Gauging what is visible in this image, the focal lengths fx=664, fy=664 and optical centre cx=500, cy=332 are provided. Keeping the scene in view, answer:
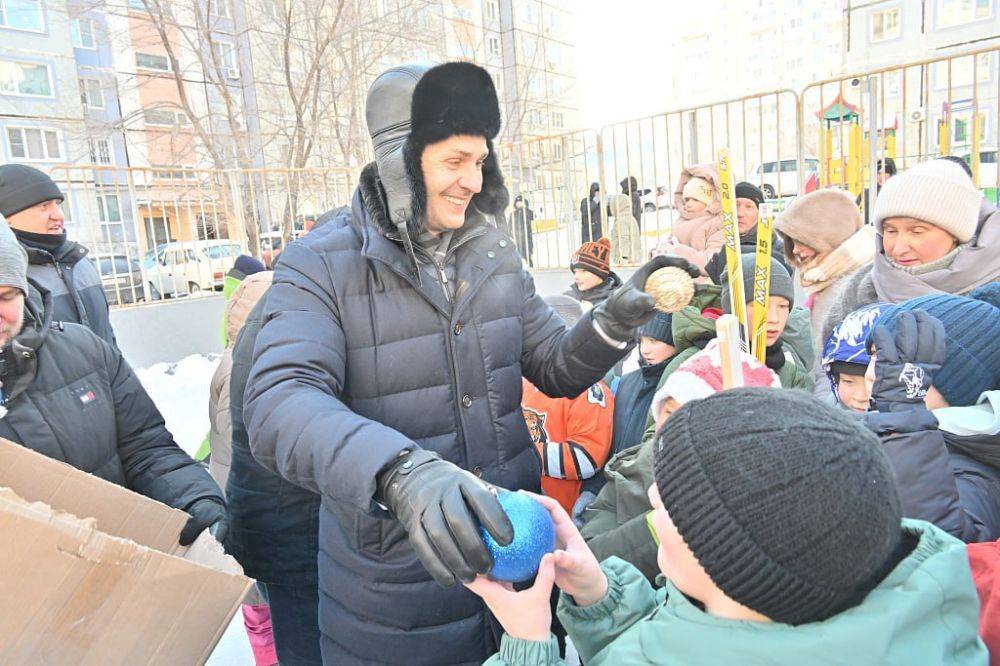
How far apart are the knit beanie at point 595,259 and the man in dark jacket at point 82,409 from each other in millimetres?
2728

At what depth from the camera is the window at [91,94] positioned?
78.3ft

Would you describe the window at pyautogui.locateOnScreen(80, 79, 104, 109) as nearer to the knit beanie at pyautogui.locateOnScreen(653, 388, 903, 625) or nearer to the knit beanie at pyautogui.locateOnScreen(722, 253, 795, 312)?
the knit beanie at pyautogui.locateOnScreen(722, 253, 795, 312)

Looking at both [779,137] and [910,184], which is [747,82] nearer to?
[779,137]

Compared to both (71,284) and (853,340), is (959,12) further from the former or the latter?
(71,284)

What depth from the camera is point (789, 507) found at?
80 cm

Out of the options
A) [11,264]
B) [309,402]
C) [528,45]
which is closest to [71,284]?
[11,264]

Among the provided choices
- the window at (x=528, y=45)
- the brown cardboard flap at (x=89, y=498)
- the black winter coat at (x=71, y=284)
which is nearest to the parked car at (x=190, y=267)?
the black winter coat at (x=71, y=284)

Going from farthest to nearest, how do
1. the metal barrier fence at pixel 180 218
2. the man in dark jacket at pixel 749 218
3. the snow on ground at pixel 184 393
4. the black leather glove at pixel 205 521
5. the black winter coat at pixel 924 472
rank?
the metal barrier fence at pixel 180 218 → the snow on ground at pixel 184 393 → the man in dark jacket at pixel 749 218 → the black leather glove at pixel 205 521 → the black winter coat at pixel 924 472

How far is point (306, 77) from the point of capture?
13.6 m

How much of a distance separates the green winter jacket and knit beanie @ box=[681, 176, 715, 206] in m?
3.76

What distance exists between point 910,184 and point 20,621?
8.88 ft

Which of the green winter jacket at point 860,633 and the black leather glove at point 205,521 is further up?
the green winter jacket at point 860,633

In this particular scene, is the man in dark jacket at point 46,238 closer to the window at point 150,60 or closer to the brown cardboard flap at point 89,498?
the brown cardboard flap at point 89,498

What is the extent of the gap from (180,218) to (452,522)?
817 cm
